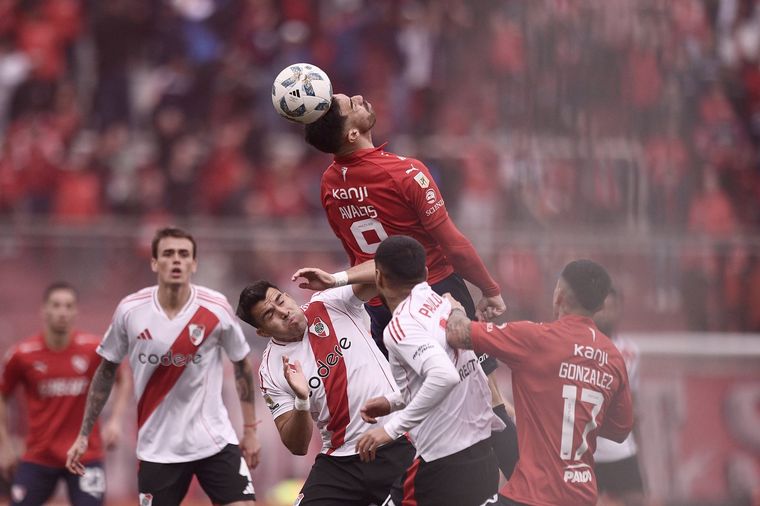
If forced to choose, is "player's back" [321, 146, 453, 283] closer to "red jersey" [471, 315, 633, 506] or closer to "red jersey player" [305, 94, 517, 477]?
"red jersey player" [305, 94, 517, 477]

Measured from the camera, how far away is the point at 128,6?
16828 millimetres

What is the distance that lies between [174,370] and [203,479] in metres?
0.76

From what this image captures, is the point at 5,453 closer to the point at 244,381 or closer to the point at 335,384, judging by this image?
the point at 244,381

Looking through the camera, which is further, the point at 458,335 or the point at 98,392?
the point at 98,392

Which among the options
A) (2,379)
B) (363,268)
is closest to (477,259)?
(363,268)

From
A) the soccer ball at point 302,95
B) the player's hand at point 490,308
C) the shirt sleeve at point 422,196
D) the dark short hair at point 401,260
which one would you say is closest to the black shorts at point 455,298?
the player's hand at point 490,308

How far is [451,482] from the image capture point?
6.77 metres

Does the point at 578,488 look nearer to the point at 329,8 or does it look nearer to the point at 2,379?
the point at 2,379

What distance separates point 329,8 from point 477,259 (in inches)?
418

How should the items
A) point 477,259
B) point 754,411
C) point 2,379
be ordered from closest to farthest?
point 477,259
point 2,379
point 754,411

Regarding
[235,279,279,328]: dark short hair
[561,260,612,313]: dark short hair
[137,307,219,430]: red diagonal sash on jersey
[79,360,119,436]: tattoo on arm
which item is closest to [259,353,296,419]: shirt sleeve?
[235,279,279,328]: dark short hair

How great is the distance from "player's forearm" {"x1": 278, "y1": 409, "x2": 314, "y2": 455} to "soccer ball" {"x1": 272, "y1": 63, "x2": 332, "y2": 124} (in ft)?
5.46

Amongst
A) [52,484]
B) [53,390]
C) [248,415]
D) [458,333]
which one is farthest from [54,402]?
[458,333]

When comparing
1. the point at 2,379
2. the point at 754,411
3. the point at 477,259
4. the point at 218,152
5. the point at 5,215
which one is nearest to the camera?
the point at 477,259
